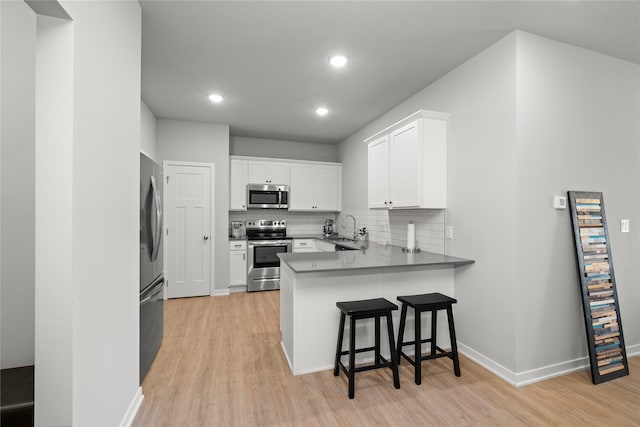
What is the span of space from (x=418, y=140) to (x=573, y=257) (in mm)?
1677

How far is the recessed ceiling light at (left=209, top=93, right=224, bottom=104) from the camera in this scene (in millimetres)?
3678

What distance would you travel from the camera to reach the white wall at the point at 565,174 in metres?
2.36

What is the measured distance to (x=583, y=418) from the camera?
1.93 metres

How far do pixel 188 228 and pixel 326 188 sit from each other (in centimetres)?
259

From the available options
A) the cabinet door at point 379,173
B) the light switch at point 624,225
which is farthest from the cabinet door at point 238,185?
the light switch at point 624,225

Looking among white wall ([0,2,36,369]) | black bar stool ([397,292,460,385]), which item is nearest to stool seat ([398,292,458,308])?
black bar stool ([397,292,460,385])

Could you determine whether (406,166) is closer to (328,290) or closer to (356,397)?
(328,290)

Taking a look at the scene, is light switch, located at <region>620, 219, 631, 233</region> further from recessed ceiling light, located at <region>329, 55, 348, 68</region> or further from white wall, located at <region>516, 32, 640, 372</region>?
recessed ceiling light, located at <region>329, 55, 348, 68</region>

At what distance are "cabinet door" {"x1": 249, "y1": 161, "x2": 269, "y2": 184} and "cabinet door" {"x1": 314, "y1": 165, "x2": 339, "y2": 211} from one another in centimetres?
97

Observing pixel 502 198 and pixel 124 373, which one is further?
pixel 502 198

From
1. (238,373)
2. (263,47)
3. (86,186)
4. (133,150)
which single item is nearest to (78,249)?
(86,186)

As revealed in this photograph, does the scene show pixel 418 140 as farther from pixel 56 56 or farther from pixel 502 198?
pixel 56 56

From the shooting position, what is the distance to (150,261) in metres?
2.44

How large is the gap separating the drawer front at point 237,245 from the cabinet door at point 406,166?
8.99 ft
